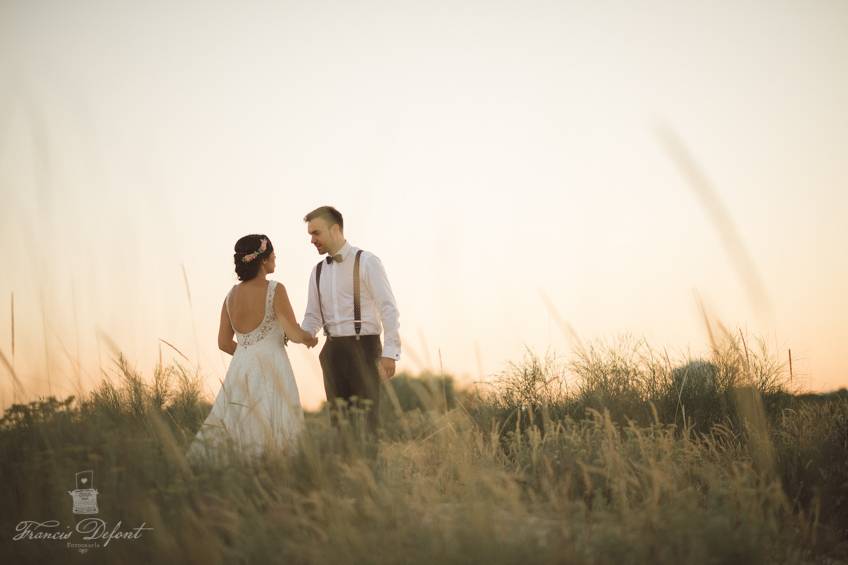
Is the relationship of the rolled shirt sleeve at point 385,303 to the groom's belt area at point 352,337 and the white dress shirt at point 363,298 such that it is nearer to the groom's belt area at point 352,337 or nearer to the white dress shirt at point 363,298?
the white dress shirt at point 363,298

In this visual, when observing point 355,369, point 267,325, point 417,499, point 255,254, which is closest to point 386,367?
point 355,369

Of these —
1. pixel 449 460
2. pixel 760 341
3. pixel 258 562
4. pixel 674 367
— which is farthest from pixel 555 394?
pixel 258 562

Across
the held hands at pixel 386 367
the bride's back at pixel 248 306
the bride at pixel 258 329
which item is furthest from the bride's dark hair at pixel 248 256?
the held hands at pixel 386 367

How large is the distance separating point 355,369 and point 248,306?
1.04 m

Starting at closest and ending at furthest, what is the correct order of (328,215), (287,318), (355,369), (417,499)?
(417,499) → (287,318) → (355,369) → (328,215)

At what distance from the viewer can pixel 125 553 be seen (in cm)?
382

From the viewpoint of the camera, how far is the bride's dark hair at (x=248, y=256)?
5.79m

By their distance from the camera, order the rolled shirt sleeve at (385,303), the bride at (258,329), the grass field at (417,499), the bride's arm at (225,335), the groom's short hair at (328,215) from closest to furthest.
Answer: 1. the grass field at (417,499)
2. the bride at (258,329)
3. the rolled shirt sleeve at (385,303)
4. the bride's arm at (225,335)
5. the groom's short hair at (328,215)

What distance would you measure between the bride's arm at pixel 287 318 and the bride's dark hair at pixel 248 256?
0.26 meters

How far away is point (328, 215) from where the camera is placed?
20.2 feet

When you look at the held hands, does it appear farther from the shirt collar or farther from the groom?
the shirt collar

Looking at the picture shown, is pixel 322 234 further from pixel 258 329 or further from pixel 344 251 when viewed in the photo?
pixel 258 329

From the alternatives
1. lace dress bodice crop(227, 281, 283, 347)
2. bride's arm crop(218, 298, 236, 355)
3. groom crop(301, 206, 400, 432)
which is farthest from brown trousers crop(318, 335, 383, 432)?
bride's arm crop(218, 298, 236, 355)

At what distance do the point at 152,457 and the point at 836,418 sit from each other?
18.9ft
